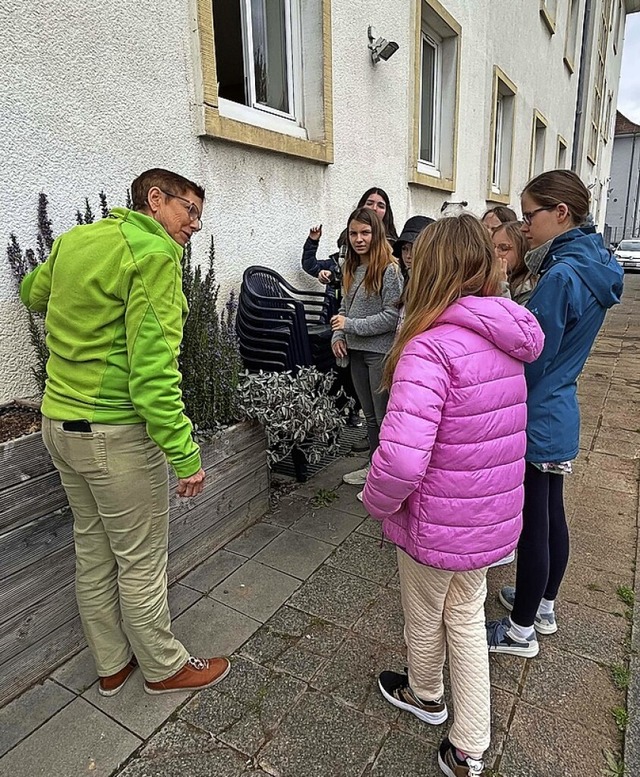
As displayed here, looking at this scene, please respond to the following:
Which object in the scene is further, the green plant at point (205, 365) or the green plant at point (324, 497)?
the green plant at point (324, 497)

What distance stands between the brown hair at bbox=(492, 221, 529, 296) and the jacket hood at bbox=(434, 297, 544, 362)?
981 millimetres

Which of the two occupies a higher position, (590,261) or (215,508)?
(590,261)

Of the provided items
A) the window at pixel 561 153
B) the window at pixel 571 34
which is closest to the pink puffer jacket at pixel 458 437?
the window at pixel 571 34

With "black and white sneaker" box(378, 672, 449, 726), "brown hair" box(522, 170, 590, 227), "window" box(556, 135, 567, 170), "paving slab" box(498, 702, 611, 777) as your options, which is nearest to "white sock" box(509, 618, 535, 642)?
"paving slab" box(498, 702, 611, 777)

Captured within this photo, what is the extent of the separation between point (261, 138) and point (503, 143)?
726 cm

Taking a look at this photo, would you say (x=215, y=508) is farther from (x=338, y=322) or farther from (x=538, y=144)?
(x=538, y=144)

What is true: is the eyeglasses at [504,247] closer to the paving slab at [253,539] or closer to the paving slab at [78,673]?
the paving slab at [253,539]

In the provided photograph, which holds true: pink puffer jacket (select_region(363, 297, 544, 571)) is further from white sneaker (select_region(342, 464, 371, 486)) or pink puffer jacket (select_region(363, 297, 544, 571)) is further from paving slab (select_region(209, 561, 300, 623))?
white sneaker (select_region(342, 464, 371, 486))

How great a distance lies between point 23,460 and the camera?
1989 millimetres

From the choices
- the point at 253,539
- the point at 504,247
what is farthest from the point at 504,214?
the point at 253,539

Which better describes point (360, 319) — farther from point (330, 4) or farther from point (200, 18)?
point (330, 4)

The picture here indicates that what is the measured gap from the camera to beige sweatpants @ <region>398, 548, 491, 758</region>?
5.53ft

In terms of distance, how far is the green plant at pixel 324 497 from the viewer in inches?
138

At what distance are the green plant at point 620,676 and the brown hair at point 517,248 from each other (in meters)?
1.62
